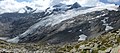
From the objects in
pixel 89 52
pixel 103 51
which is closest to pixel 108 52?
pixel 103 51

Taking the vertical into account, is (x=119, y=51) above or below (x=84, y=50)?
above

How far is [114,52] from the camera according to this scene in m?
66.2

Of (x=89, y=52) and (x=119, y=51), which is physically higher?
(x=119, y=51)

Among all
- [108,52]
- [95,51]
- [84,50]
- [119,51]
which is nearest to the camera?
[119,51]

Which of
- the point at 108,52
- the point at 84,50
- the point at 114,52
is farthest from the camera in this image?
the point at 84,50

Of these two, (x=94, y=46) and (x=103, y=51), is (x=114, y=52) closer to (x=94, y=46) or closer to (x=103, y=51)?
(x=103, y=51)

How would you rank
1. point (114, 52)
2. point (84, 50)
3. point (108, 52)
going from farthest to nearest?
1. point (84, 50)
2. point (108, 52)
3. point (114, 52)

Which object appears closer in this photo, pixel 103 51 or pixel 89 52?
pixel 103 51

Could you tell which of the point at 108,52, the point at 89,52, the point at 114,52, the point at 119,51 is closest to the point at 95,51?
the point at 89,52

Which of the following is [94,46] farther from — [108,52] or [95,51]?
[108,52]

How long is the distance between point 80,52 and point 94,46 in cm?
468

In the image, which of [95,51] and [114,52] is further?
[95,51]

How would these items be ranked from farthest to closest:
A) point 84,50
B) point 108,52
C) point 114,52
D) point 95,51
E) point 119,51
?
point 84,50 → point 95,51 → point 108,52 → point 114,52 → point 119,51

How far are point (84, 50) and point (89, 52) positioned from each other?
7.79 metres
